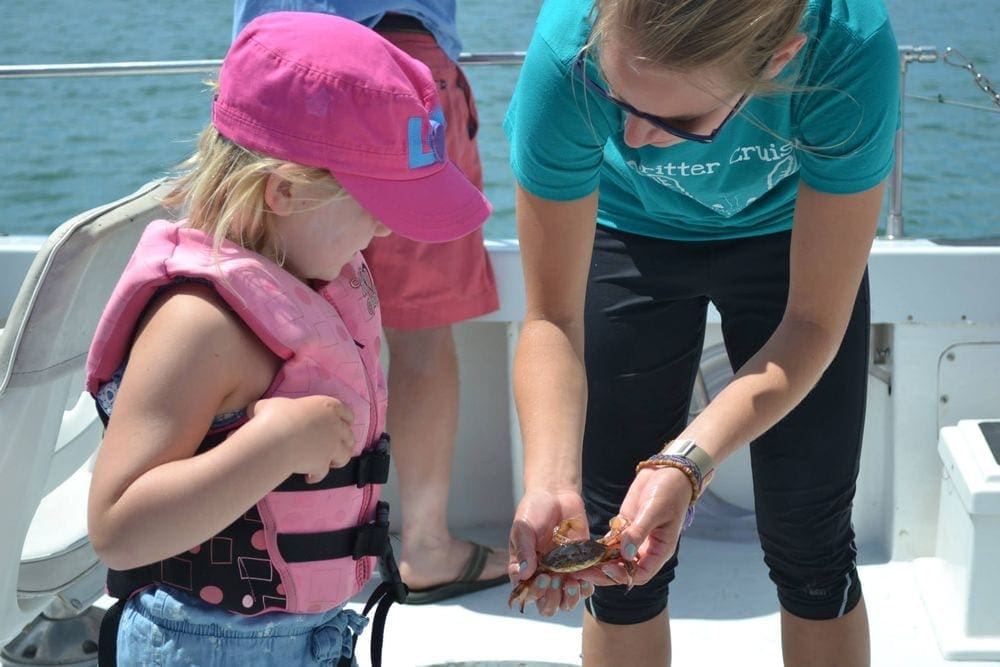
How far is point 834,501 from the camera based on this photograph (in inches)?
80.1

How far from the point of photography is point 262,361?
5.03ft

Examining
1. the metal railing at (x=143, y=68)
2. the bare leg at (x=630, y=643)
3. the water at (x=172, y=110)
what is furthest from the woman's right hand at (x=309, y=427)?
the water at (x=172, y=110)

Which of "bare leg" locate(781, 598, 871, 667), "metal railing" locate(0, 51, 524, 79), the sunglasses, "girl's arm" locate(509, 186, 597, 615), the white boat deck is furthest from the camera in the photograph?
"metal railing" locate(0, 51, 524, 79)

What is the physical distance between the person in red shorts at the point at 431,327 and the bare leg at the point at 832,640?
1.05 metres

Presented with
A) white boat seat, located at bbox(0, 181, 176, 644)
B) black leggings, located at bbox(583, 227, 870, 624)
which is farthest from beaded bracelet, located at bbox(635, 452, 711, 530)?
white boat seat, located at bbox(0, 181, 176, 644)

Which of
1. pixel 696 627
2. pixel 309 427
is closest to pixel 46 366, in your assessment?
pixel 309 427

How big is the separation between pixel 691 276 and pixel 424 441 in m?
1.07

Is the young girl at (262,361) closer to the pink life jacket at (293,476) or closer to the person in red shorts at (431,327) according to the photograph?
the pink life jacket at (293,476)

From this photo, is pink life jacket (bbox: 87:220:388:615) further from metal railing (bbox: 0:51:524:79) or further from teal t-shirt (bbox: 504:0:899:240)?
metal railing (bbox: 0:51:524:79)

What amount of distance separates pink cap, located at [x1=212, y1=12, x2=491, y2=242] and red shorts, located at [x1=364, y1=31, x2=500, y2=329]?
129cm

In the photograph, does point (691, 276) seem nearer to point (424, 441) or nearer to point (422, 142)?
point (422, 142)

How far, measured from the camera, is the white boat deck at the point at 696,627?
274 cm

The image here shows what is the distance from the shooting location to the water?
27.5ft

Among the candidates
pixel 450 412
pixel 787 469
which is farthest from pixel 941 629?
pixel 450 412
